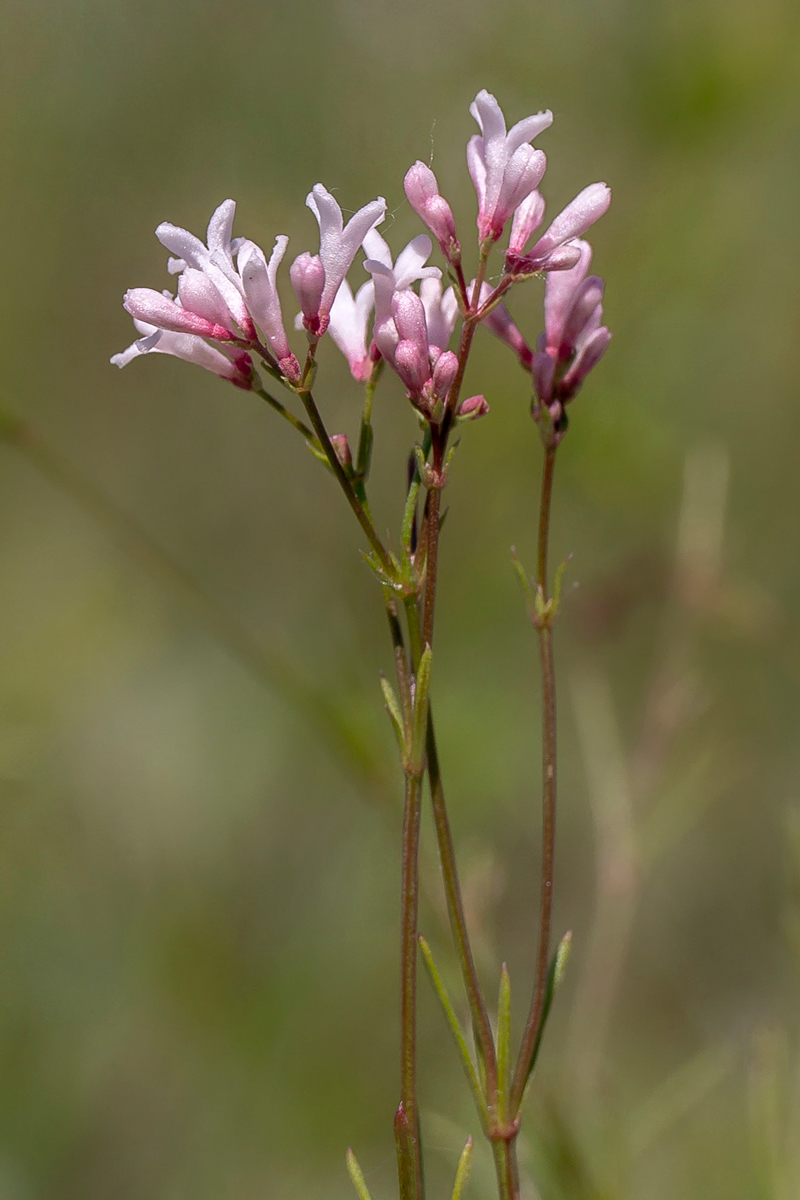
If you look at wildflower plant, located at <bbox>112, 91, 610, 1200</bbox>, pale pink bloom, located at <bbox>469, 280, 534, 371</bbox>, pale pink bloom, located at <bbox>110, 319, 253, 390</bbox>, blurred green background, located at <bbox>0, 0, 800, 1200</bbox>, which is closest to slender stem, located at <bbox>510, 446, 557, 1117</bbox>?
wildflower plant, located at <bbox>112, 91, 610, 1200</bbox>

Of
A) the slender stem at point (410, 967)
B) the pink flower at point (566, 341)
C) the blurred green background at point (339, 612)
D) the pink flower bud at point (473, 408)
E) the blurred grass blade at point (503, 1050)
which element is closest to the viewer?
the slender stem at point (410, 967)

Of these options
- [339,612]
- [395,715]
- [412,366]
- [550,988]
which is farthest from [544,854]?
[339,612]

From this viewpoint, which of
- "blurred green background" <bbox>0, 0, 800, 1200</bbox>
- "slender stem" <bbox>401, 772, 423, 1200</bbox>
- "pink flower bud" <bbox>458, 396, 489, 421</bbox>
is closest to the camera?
"slender stem" <bbox>401, 772, 423, 1200</bbox>

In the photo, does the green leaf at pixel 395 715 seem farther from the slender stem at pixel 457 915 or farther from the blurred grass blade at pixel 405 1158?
the blurred grass blade at pixel 405 1158

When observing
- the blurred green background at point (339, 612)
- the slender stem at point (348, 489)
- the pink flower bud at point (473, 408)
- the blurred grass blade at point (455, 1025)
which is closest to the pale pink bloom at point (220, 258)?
the slender stem at point (348, 489)

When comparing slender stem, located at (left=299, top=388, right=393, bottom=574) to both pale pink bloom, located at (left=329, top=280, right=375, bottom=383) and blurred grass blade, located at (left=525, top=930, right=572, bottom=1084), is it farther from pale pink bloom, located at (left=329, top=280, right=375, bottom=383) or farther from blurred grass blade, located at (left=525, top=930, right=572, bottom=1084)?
blurred grass blade, located at (left=525, top=930, right=572, bottom=1084)

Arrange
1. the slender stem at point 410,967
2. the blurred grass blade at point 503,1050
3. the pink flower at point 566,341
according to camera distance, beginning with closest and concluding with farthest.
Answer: the slender stem at point 410,967
the blurred grass blade at point 503,1050
the pink flower at point 566,341

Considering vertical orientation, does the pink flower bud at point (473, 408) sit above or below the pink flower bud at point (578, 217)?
below

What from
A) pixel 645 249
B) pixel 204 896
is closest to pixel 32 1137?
pixel 204 896
